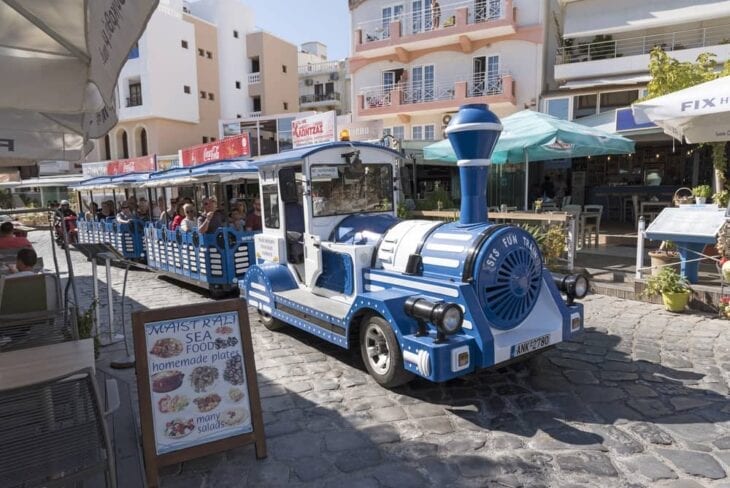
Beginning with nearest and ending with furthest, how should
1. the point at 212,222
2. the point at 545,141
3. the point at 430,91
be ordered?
the point at 545,141 < the point at 212,222 < the point at 430,91

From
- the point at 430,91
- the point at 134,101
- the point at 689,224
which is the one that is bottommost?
the point at 689,224

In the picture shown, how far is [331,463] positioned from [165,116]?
1178 inches

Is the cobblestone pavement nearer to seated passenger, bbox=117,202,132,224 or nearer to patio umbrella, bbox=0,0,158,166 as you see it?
patio umbrella, bbox=0,0,158,166

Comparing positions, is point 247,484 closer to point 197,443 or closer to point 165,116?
point 197,443

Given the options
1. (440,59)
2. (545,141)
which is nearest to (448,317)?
(545,141)

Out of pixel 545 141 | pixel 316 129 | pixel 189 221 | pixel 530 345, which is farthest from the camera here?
pixel 316 129

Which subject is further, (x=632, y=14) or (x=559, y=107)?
(x=559, y=107)

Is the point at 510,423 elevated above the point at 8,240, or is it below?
below

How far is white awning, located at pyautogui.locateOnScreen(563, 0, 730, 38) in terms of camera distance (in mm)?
15196

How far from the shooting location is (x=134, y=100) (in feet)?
96.9

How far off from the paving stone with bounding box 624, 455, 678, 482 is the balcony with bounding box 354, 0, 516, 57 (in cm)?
1731

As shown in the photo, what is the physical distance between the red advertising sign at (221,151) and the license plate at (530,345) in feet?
37.4

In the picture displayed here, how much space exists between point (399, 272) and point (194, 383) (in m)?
2.19

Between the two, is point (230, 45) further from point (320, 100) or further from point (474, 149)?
point (474, 149)
